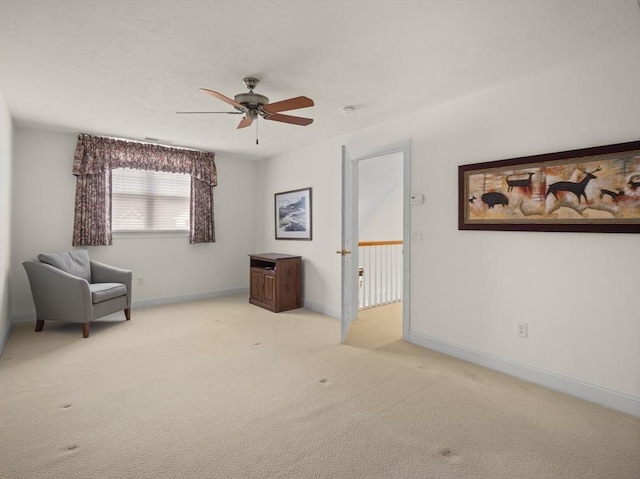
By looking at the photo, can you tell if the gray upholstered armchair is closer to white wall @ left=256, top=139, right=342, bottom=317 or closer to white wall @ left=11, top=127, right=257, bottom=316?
white wall @ left=11, top=127, right=257, bottom=316

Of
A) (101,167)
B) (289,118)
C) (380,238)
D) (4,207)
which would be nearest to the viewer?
(289,118)

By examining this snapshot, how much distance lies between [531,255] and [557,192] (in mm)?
510

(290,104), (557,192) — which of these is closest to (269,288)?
(290,104)

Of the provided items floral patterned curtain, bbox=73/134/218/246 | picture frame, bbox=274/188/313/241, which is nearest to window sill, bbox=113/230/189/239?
floral patterned curtain, bbox=73/134/218/246

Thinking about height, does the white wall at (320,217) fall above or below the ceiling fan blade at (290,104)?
below

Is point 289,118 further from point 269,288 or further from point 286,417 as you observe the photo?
point 269,288

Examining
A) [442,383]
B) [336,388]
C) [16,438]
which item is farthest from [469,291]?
[16,438]

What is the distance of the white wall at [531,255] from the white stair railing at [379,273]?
57.1 inches

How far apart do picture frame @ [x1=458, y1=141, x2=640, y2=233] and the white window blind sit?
4.19 meters

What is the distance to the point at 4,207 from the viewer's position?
345 cm

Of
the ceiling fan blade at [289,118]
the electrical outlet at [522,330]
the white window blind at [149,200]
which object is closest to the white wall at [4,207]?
the white window blind at [149,200]

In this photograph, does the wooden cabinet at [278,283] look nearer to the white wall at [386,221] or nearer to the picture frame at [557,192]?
the white wall at [386,221]

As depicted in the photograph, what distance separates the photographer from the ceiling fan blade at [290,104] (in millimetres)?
2562

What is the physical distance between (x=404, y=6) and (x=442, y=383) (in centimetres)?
255
